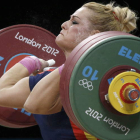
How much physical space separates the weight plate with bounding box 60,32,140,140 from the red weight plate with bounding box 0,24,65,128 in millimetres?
805

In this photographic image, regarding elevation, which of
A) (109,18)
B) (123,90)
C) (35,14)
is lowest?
(35,14)

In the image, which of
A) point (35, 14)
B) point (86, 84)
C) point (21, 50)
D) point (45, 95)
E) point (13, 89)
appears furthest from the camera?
point (35, 14)

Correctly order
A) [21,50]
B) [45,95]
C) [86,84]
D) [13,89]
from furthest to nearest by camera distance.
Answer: [21,50], [13,89], [45,95], [86,84]

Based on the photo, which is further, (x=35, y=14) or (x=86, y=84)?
(x=35, y=14)

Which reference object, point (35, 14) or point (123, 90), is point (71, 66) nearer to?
point (123, 90)

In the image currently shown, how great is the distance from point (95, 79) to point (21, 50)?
93 cm

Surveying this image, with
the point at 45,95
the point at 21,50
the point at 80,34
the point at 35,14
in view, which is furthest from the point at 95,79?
the point at 35,14

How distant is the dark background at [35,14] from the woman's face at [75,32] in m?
1.42

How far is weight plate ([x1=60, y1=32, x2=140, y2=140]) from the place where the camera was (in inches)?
41.8

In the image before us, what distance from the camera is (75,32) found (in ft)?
4.53

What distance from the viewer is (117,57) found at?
1.09m

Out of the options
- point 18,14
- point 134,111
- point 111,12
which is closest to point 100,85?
point 134,111

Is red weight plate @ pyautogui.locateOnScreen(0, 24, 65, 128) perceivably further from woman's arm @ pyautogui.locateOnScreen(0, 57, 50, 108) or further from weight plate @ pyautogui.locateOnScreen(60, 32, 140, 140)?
weight plate @ pyautogui.locateOnScreen(60, 32, 140, 140)

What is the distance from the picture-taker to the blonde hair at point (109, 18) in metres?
1.40
